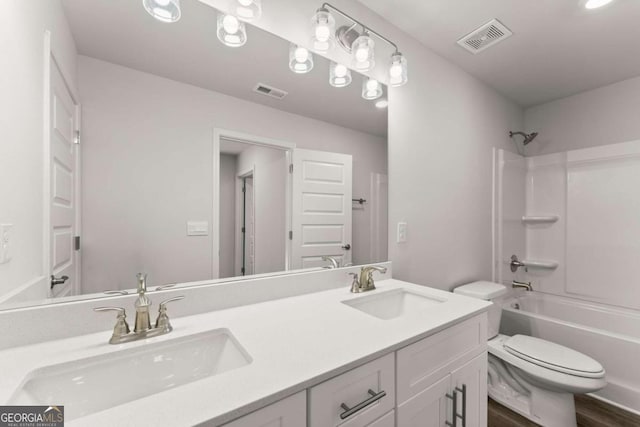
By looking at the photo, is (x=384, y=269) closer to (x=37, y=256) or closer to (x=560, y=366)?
(x=560, y=366)

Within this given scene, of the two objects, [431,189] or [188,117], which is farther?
[431,189]

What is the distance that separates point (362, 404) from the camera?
661 mm

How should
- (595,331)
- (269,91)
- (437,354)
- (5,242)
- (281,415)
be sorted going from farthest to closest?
(595,331), (269,91), (437,354), (5,242), (281,415)

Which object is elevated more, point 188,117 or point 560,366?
point 188,117

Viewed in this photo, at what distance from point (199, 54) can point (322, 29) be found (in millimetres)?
584

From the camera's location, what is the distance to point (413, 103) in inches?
67.1

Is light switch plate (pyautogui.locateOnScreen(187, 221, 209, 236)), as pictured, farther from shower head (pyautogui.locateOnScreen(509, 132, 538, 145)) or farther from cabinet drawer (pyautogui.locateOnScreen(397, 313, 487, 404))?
shower head (pyautogui.locateOnScreen(509, 132, 538, 145))

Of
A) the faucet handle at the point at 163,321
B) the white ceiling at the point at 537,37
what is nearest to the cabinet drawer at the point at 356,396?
the faucet handle at the point at 163,321

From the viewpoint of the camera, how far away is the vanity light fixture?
123cm

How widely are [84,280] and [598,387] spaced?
2347 millimetres

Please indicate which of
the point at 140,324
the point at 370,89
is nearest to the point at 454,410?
the point at 140,324

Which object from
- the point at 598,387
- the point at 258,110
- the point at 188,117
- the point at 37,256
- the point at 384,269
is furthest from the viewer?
the point at 384,269

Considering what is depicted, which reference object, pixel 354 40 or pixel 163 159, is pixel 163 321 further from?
pixel 354 40

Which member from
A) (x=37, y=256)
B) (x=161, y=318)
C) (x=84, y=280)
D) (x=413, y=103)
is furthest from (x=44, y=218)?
(x=413, y=103)
